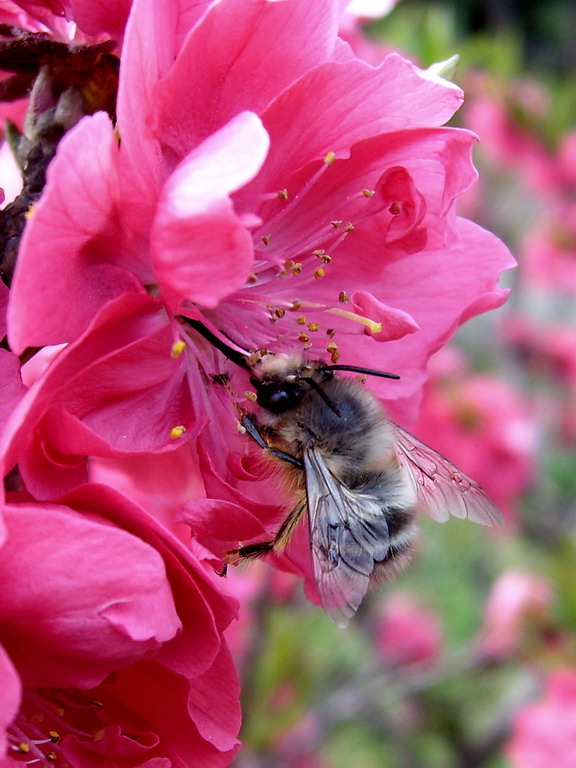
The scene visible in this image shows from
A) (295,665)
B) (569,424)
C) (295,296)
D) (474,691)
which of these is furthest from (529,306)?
(295,296)

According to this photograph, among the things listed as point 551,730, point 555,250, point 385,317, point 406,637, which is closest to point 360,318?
point 385,317

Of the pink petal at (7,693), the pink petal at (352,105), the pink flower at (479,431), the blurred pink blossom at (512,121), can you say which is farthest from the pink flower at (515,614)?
the pink petal at (7,693)

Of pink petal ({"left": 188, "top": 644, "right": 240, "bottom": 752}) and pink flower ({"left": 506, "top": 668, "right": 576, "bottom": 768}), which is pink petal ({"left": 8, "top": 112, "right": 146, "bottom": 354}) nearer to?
pink petal ({"left": 188, "top": 644, "right": 240, "bottom": 752})

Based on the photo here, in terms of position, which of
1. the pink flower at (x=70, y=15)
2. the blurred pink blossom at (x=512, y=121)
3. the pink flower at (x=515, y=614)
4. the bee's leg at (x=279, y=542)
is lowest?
the pink flower at (x=515, y=614)

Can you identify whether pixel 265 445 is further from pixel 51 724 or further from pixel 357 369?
pixel 51 724

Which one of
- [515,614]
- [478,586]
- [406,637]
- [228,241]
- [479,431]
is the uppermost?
[228,241]

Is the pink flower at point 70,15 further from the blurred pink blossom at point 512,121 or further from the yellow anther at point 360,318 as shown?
the blurred pink blossom at point 512,121
